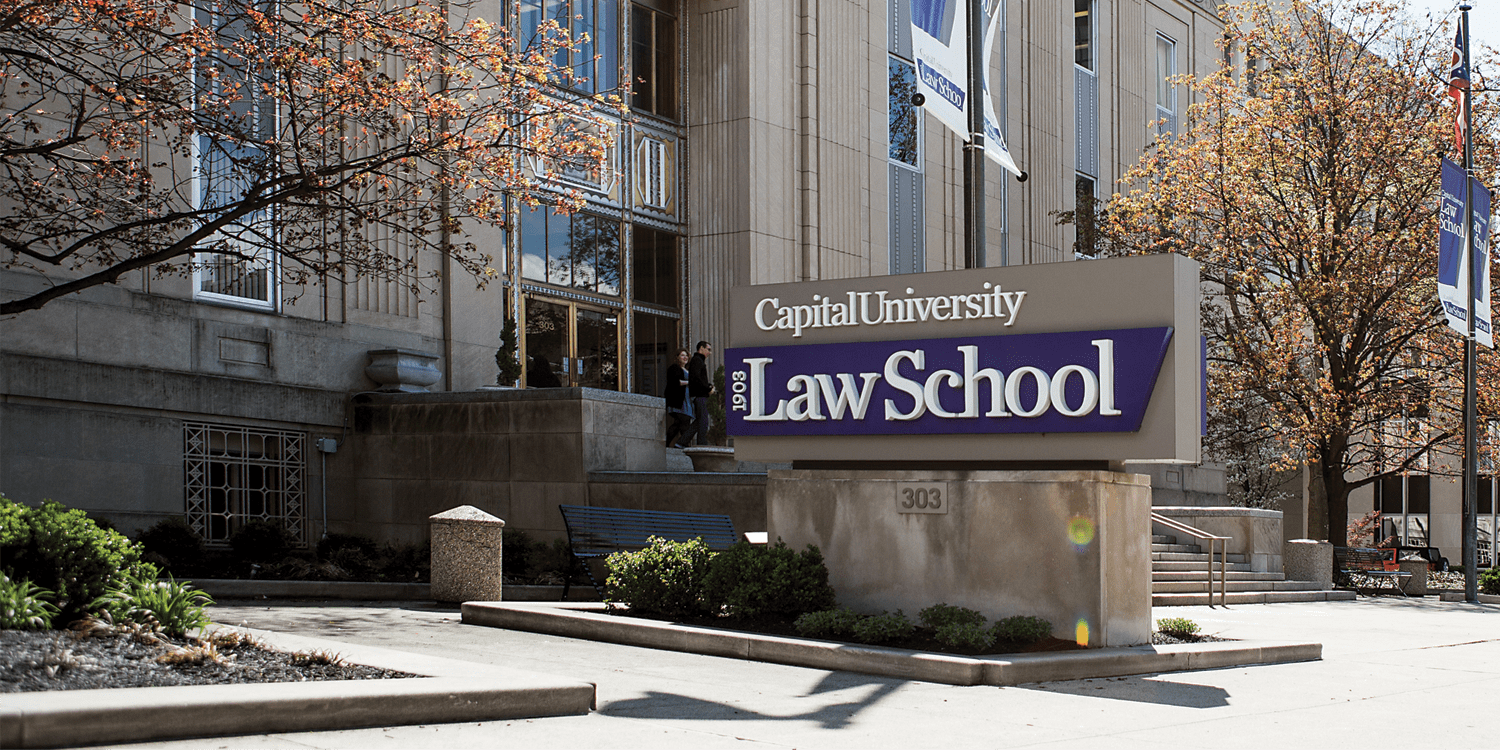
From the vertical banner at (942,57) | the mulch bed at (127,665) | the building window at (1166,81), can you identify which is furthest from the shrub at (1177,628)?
the building window at (1166,81)

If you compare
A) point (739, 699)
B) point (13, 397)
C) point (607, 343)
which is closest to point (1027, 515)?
point (739, 699)

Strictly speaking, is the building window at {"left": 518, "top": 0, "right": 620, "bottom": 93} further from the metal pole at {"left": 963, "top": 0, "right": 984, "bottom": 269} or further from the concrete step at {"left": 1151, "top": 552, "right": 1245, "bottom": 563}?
the metal pole at {"left": 963, "top": 0, "right": 984, "bottom": 269}

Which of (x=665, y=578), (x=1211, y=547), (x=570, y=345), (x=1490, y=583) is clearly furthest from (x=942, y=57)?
(x=1490, y=583)

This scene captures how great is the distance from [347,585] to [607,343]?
41.7ft

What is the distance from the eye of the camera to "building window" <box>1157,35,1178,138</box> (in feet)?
147

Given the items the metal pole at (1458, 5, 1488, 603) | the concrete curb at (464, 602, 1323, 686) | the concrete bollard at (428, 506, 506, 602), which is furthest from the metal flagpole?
the concrete bollard at (428, 506, 506, 602)

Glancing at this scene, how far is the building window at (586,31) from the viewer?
26656 millimetres

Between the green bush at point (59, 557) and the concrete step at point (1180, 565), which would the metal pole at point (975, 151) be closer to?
the green bush at point (59, 557)

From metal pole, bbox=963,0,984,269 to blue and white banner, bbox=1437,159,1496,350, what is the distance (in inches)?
477

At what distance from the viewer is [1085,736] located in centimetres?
832

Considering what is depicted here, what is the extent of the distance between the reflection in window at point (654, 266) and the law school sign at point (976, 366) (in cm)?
1554

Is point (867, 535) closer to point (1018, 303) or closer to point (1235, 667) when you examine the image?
point (1018, 303)

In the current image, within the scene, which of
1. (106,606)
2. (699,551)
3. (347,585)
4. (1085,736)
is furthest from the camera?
(347,585)

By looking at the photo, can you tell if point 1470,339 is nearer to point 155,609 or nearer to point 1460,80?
point 1460,80
